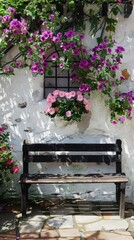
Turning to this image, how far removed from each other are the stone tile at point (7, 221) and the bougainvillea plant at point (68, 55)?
1.63m

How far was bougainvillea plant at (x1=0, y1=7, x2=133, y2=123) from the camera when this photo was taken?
15.0 feet

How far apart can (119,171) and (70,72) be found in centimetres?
137

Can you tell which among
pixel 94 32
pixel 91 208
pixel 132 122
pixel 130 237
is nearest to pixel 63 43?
pixel 94 32

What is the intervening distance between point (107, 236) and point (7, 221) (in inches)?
43.8

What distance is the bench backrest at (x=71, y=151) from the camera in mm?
4781

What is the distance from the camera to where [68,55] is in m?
4.61

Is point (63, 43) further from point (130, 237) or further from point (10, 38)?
point (130, 237)

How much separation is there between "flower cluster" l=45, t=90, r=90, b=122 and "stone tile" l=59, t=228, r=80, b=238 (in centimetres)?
131

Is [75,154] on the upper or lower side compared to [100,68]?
lower

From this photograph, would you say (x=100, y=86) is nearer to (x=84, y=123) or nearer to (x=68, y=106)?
(x=68, y=106)

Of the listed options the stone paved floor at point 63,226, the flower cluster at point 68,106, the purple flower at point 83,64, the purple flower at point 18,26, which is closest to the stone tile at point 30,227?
the stone paved floor at point 63,226

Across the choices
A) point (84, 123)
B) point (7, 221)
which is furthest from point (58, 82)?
point (7, 221)

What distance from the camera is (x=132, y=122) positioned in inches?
196

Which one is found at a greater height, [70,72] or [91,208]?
[70,72]
